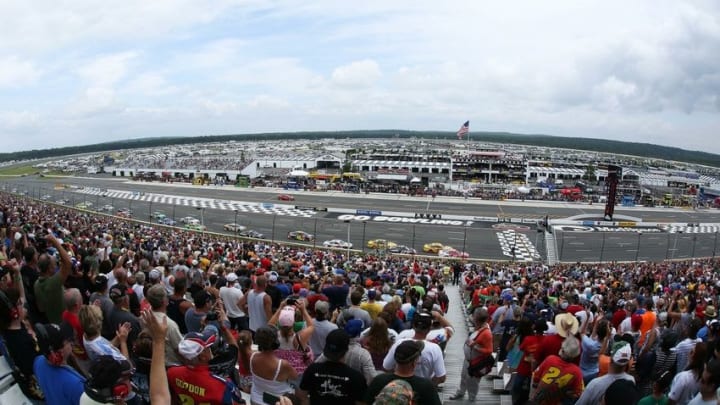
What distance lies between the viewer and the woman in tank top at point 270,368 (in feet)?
12.6

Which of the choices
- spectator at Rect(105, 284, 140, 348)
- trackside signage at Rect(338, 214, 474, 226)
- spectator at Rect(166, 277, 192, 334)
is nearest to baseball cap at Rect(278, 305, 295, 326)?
spectator at Rect(105, 284, 140, 348)

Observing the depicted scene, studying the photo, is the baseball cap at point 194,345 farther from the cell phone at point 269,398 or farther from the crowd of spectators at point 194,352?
the cell phone at point 269,398

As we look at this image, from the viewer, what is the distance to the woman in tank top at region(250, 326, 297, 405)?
12.6 ft

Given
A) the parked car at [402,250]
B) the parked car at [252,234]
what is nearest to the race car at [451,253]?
the parked car at [402,250]

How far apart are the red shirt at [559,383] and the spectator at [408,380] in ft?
5.20

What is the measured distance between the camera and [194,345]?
126 inches

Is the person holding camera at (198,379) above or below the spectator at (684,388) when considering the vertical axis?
above

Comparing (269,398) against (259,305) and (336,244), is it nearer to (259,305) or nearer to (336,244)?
(259,305)

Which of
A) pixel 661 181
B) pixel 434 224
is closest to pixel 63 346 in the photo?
pixel 434 224

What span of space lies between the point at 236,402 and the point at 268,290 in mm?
3698

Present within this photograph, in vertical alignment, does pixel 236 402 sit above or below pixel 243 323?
above

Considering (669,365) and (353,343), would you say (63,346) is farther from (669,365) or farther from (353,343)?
(669,365)

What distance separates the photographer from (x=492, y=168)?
91438mm

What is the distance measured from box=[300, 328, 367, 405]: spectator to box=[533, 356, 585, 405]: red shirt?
6.00ft
